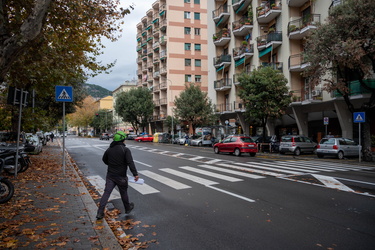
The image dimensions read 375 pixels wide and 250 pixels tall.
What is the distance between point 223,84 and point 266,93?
1546 cm

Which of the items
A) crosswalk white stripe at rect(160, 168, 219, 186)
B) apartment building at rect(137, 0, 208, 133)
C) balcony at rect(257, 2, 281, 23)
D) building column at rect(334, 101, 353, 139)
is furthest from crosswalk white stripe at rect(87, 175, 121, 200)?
apartment building at rect(137, 0, 208, 133)

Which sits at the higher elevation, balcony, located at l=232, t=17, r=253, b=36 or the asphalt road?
balcony, located at l=232, t=17, r=253, b=36

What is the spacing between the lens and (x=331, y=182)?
30.3ft

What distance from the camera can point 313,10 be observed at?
2452 cm

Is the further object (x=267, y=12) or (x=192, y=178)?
(x=267, y=12)

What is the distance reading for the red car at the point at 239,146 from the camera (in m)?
19.8

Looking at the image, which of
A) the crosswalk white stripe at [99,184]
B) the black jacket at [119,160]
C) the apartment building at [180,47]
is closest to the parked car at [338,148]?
the crosswalk white stripe at [99,184]

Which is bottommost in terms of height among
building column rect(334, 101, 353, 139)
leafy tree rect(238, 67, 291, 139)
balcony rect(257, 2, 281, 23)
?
building column rect(334, 101, 353, 139)

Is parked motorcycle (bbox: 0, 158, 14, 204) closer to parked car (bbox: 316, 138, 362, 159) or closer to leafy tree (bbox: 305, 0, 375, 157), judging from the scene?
leafy tree (bbox: 305, 0, 375, 157)

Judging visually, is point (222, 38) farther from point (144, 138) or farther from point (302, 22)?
point (144, 138)

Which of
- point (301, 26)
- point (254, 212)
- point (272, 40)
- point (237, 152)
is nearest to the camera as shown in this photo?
point (254, 212)

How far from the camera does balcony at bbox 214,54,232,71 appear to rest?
36.8m

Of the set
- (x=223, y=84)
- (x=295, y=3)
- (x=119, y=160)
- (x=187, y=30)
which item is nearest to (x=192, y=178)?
(x=119, y=160)

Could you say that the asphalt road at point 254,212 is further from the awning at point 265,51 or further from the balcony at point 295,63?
the awning at point 265,51
